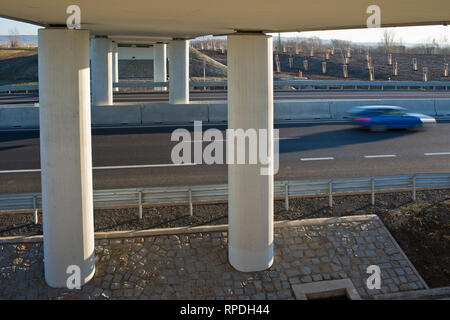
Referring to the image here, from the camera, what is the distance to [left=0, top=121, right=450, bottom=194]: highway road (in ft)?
43.1

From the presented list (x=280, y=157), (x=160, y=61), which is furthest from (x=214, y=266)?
(x=160, y=61)

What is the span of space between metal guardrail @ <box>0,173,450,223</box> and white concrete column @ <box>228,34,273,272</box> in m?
1.97

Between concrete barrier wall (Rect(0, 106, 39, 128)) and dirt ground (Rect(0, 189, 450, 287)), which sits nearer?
dirt ground (Rect(0, 189, 450, 287))

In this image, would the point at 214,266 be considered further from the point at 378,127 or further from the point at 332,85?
the point at 332,85

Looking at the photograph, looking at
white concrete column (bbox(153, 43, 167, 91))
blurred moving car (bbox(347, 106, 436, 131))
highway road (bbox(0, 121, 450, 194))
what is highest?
white concrete column (bbox(153, 43, 167, 91))

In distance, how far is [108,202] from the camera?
34.1 feet

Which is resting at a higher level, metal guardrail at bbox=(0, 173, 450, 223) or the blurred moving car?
the blurred moving car

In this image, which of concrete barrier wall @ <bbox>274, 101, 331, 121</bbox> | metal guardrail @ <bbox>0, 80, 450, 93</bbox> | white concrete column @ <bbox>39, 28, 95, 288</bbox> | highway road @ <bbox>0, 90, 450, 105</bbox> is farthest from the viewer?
metal guardrail @ <bbox>0, 80, 450, 93</bbox>

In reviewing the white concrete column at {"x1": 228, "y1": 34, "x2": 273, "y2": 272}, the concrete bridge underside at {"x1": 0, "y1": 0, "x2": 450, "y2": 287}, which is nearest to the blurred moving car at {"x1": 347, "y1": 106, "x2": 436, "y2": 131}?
the concrete bridge underside at {"x1": 0, "y1": 0, "x2": 450, "y2": 287}

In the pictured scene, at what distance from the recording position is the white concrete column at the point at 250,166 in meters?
8.10

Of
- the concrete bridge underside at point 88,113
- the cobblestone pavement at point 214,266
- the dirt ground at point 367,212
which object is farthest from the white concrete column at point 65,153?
the dirt ground at point 367,212

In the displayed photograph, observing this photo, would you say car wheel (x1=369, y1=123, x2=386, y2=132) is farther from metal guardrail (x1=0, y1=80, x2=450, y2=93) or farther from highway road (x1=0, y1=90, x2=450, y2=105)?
metal guardrail (x1=0, y1=80, x2=450, y2=93)

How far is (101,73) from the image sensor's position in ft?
77.4

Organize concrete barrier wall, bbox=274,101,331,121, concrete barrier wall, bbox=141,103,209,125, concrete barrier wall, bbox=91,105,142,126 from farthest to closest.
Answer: concrete barrier wall, bbox=274,101,331,121 < concrete barrier wall, bbox=141,103,209,125 < concrete barrier wall, bbox=91,105,142,126
